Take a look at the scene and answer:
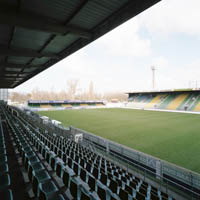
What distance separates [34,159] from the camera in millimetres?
3781

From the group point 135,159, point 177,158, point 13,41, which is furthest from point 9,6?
point 177,158

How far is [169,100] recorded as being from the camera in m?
34.8

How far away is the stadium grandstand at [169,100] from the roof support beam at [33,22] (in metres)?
30.9

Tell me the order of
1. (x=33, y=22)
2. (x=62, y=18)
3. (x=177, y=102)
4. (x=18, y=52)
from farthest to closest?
(x=177, y=102), (x=18, y=52), (x=62, y=18), (x=33, y=22)

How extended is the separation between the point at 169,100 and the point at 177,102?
7.94ft

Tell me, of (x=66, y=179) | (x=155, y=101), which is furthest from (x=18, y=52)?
(x=155, y=101)

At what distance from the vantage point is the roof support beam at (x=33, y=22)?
389 centimetres

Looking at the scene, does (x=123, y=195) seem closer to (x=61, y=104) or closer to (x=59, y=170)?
(x=59, y=170)

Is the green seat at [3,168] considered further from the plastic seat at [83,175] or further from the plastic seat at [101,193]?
the plastic seat at [101,193]

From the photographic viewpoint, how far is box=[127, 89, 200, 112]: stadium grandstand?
1187 inches

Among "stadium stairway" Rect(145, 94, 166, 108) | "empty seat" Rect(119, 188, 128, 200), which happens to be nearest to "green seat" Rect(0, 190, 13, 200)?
"empty seat" Rect(119, 188, 128, 200)

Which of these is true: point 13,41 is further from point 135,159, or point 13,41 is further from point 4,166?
point 135,159

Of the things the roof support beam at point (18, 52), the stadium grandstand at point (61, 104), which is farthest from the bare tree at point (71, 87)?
the roof support beam at point (18, 52)

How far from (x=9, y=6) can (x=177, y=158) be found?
9.03 m
